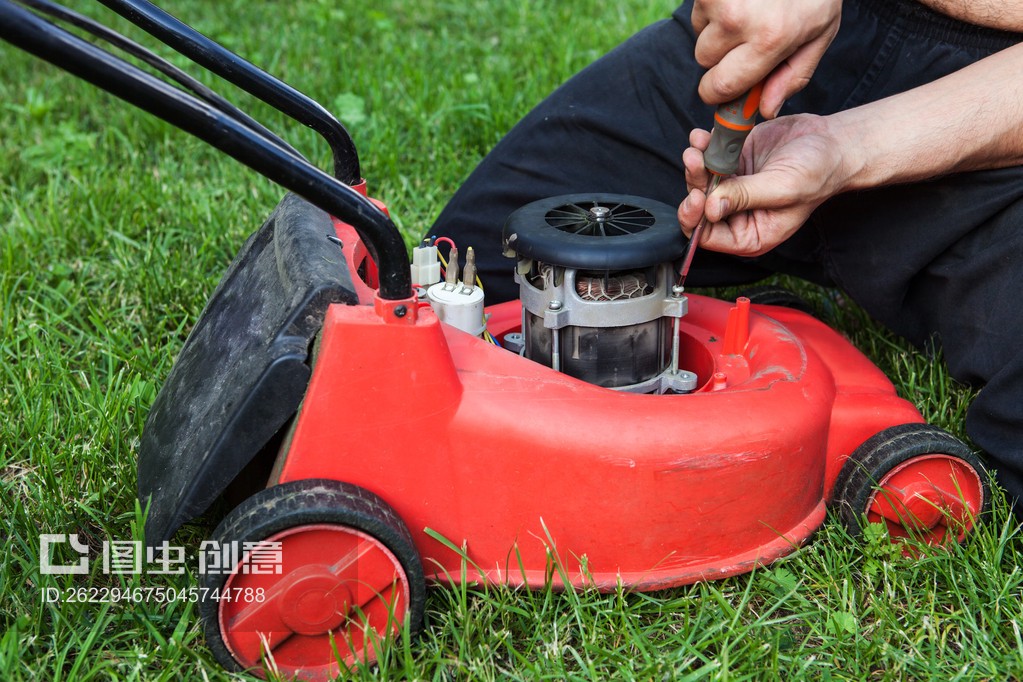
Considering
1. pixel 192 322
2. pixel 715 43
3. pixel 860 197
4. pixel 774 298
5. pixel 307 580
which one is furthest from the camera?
pixel 192 322

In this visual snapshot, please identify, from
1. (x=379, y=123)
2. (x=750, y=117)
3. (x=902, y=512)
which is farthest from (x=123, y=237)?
(x=902, y=512)

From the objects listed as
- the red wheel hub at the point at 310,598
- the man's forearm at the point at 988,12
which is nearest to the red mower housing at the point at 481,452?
the red wheel hub at the point at 310,598

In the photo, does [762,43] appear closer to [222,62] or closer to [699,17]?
[699,17]

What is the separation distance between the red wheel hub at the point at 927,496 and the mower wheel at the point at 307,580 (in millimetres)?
546

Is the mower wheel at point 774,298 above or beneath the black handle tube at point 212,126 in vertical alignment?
beneath

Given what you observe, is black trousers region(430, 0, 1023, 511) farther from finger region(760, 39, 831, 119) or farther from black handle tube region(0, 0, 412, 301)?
black handle tube region(0, 0, 412, 301)

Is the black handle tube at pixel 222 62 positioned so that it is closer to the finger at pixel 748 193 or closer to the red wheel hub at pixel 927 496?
the finger at pixel 748 193

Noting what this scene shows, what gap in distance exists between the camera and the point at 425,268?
126cm

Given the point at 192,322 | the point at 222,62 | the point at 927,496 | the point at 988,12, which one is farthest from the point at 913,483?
the point at 192,322

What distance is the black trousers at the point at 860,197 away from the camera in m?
1.28

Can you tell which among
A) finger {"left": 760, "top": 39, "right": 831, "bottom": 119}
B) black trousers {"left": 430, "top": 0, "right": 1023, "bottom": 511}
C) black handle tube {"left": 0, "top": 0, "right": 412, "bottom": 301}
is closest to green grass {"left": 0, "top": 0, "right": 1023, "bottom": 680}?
black trousers {"left": 430, "top": 0, "right": 1023, "bottom": 511}

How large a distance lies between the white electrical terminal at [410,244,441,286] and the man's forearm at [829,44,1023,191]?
0.49m

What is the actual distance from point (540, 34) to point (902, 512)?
1919mm

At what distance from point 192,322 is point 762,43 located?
1025mm
